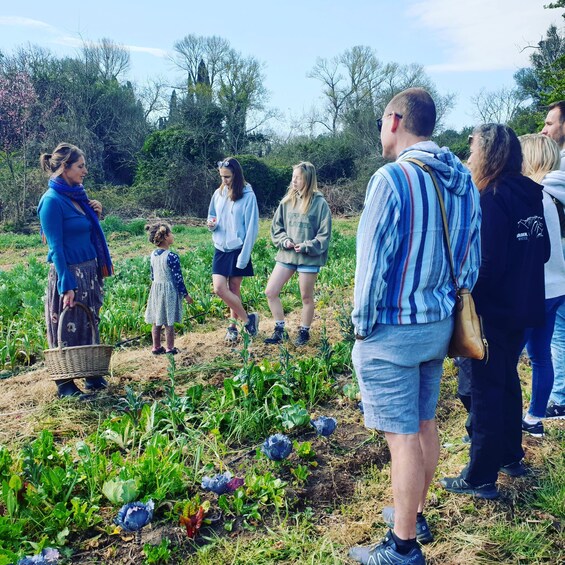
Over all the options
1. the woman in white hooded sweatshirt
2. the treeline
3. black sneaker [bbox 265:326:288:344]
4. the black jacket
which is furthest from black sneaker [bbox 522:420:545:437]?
the treeline

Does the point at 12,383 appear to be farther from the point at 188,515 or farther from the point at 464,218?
the point at 464,218

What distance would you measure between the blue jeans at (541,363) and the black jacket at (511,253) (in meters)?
0.62

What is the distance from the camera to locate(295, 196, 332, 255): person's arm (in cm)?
513

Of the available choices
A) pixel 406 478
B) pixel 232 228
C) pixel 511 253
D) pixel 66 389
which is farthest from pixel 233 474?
pixel 232 228

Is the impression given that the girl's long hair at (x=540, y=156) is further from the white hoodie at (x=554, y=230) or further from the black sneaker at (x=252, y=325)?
the black sneaker at (x=252, y=325)

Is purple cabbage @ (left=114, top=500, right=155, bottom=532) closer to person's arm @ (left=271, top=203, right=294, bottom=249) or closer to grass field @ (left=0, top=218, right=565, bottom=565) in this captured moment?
grass field @ (left=0, top=218, right=565, bottom=565)

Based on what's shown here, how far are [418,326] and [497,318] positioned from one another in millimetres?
843

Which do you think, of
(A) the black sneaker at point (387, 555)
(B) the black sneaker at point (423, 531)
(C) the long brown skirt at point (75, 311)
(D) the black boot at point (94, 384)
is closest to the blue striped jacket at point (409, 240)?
(A) the black sneaker at point (387, 555)

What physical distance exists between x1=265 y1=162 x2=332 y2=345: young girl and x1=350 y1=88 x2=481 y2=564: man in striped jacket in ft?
9.45

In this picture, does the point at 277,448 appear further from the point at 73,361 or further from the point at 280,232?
the point at 280,232

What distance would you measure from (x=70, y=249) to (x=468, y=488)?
319 centimetres

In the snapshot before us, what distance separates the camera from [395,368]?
213 cm

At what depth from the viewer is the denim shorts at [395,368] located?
2115mm

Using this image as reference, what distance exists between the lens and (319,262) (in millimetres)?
5203
